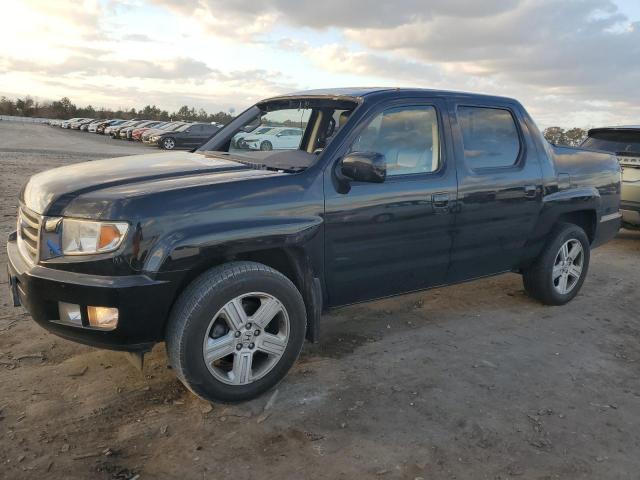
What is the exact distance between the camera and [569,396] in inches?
137

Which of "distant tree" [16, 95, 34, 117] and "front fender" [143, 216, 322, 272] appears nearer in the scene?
"front fender" [143, 216, 322, 272]

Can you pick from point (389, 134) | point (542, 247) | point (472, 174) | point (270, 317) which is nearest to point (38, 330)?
point (270, 317)

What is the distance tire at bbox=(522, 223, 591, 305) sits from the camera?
4.96m

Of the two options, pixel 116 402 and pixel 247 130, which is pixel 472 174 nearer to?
pixel 247 130

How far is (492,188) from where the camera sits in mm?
4250

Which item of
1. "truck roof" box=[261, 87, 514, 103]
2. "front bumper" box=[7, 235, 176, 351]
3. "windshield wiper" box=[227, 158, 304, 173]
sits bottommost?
"front bumper" box=[7, 235, 176, 351]

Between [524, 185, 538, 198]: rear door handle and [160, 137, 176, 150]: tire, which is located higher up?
[524, 185, 538, 198]: rear door handle

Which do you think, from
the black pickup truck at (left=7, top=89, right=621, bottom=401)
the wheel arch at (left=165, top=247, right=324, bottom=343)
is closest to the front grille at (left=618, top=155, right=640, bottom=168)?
the black pickup truck at (left=7, top=89, right=621, bottom=401)

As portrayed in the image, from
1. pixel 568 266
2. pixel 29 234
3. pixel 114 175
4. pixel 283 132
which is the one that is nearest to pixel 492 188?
pixel 568 266

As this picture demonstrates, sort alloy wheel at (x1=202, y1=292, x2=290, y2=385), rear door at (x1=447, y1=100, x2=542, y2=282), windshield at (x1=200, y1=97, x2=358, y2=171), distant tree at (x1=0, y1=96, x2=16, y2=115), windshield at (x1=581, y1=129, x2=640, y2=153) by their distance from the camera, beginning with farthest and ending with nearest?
distant tree at (x1=0, y1=96, x2=16, y2=115) < windshield at (x1=581, y1=129, x2=640, y2=153) < rear door at (x1=447, y1=100, x2=542, y2=282) < windshield at (x1=200, y1=97, x2=358, y2=171) < alloy wheel at (x1=202, y1=292, x2=290, y2=385)

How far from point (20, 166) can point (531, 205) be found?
605 inches

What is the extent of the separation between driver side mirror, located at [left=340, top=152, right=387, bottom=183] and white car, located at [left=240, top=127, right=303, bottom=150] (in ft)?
2.67

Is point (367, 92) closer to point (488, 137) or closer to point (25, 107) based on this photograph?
point (488, 137)

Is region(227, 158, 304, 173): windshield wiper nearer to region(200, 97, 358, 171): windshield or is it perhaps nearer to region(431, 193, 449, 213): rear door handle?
region(200, 97, 358, 171): windshield
